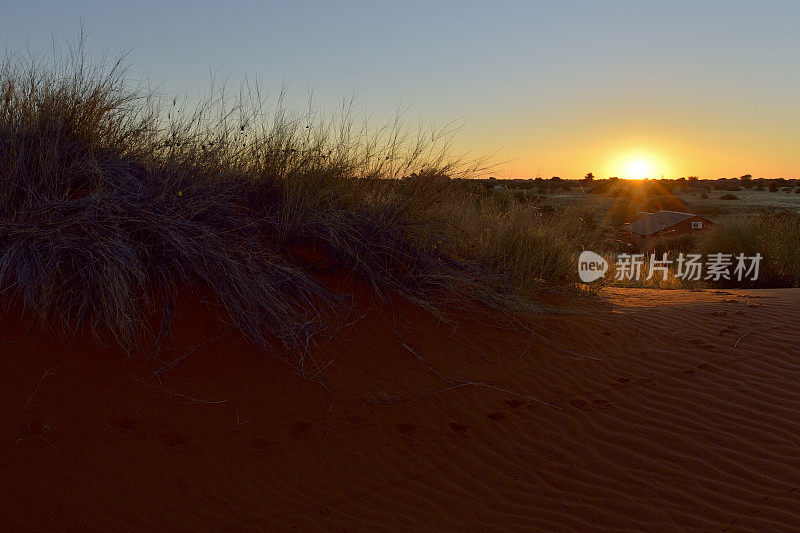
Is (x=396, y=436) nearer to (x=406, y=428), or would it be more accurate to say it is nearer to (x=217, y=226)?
(x=406, y=428)

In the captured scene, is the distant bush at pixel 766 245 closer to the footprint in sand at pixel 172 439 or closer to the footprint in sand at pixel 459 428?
the footprint in sand at pixel 459 428

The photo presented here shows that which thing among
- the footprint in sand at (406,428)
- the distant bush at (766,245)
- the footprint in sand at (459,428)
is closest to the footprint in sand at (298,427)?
the footprint in sand at (406,428)

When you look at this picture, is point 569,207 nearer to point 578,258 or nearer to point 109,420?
point 578,258

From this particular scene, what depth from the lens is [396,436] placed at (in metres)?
4.18

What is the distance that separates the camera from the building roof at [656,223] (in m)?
22.5

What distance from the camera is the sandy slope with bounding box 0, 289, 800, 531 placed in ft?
11.2

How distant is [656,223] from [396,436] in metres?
22.2

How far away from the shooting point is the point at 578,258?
8.48 metres

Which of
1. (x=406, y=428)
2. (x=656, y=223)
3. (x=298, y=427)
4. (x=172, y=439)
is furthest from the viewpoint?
(x=656, y=223)

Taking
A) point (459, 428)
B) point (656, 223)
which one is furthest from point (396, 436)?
point (656, 223)

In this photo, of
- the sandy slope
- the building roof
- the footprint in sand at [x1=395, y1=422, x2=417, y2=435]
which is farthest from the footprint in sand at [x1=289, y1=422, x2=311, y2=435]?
the building roof

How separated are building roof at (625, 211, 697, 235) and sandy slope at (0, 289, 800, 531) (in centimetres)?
1776

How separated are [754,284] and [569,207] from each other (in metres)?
7.12

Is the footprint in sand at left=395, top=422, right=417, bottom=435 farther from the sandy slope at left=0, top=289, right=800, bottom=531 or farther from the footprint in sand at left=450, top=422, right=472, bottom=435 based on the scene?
the footprint in sand at left=450, top=422, right=472, bottom=435
